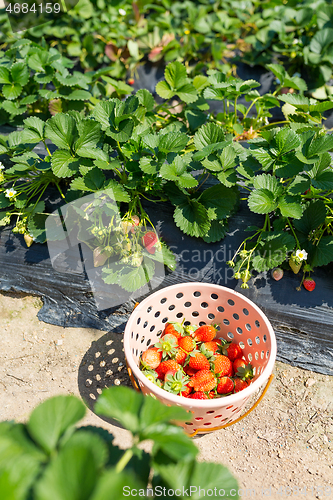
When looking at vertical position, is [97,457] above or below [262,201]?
above

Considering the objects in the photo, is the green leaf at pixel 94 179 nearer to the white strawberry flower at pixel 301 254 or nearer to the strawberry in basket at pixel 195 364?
the strawberry in basket at pixel 195 364

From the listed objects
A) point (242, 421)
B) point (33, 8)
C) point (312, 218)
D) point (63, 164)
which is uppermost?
point (33, 8)

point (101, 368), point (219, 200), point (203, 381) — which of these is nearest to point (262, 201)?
point (219, 200)

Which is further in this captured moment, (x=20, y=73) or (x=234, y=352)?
(x=20, y=73)

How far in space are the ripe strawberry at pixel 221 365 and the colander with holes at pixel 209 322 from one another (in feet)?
0.34

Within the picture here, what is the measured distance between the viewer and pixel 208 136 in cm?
133

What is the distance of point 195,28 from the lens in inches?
89.3

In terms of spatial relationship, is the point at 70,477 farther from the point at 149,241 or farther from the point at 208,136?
the point at 208,136

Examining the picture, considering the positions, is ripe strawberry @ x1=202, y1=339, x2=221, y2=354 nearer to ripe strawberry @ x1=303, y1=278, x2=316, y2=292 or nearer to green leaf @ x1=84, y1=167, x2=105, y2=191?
ripe strawberry @ x1=303, y1=278, x2=316, y2=292

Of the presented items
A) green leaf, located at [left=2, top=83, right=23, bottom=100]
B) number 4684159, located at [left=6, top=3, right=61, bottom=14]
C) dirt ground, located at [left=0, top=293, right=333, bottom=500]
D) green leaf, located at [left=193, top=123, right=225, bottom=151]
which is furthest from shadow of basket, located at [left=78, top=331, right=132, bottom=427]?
number 4684159, located at [left=6, top=3, right=61, bottom=14]

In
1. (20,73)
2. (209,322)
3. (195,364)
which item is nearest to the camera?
(195,364)

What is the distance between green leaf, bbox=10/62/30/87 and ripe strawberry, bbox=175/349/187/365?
1451 mm

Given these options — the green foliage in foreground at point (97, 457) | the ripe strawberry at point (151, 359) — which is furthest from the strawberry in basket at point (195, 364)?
the green foliage in foreground at point (97, 457)

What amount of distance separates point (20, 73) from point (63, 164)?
0.71 meters
